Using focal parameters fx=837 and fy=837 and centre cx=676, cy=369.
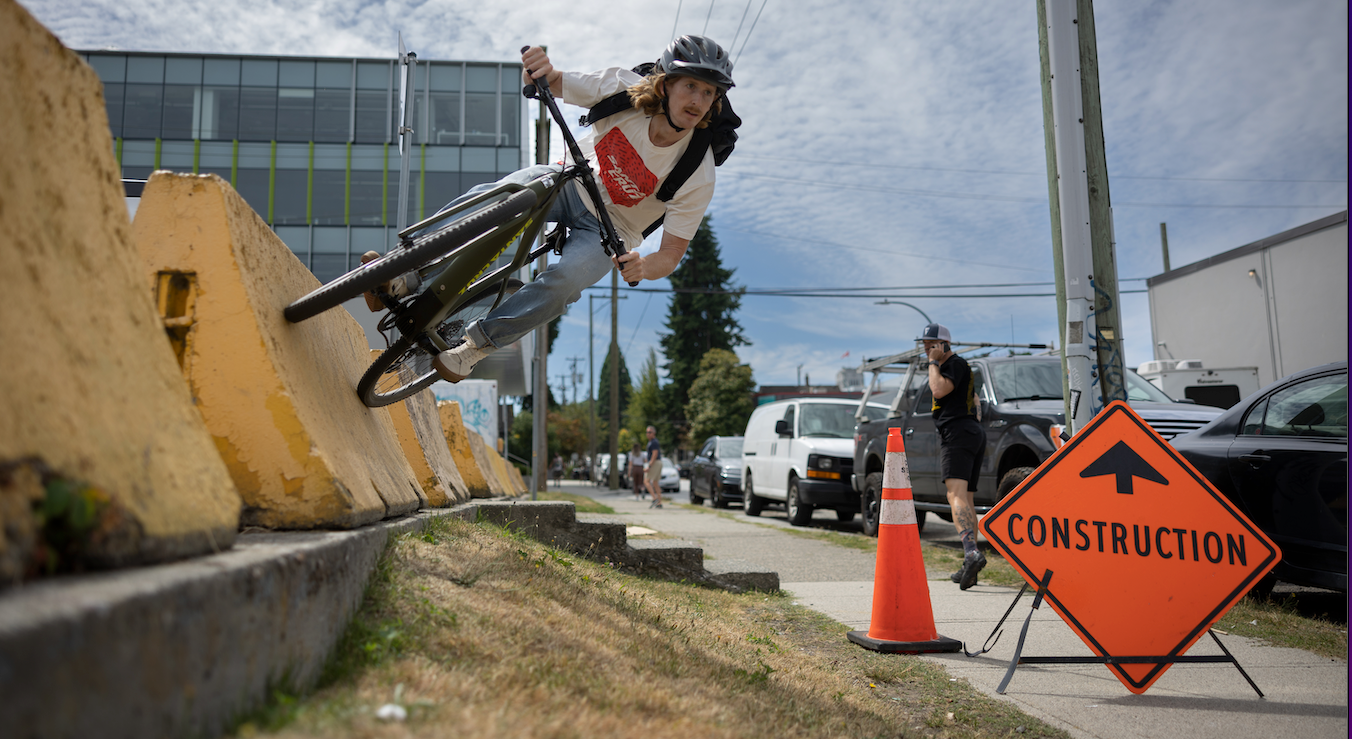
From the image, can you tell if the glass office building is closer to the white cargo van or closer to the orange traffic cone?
the white cargo van

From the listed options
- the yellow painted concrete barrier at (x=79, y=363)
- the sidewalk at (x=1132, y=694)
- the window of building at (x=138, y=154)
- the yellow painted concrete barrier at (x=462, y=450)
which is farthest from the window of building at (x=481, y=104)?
the yellow painted concrete barrier at (x=79, y=363)

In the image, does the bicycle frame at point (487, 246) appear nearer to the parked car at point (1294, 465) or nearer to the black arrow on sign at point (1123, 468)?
the black arrow on sign at point (1123, 468)

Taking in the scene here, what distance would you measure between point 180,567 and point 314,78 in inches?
1428

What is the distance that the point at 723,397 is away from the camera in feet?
170

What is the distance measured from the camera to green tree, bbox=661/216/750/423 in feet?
196

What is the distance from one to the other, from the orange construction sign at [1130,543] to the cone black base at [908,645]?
2.45 ft

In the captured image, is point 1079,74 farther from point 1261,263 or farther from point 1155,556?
point 1261,263

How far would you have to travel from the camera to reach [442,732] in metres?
1.52

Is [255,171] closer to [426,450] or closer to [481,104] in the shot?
[481,104]

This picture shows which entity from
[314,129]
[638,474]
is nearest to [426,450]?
[638,474]

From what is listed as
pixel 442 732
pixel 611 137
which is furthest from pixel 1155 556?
pixel 442 732

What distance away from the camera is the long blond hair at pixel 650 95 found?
11.6ft

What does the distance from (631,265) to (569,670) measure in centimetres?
176

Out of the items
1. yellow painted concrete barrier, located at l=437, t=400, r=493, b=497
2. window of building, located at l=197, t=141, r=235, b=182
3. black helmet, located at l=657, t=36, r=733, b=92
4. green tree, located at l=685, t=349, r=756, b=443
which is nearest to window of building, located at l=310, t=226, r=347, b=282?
window of building, located at l=197, t=141, r=235, b=182
